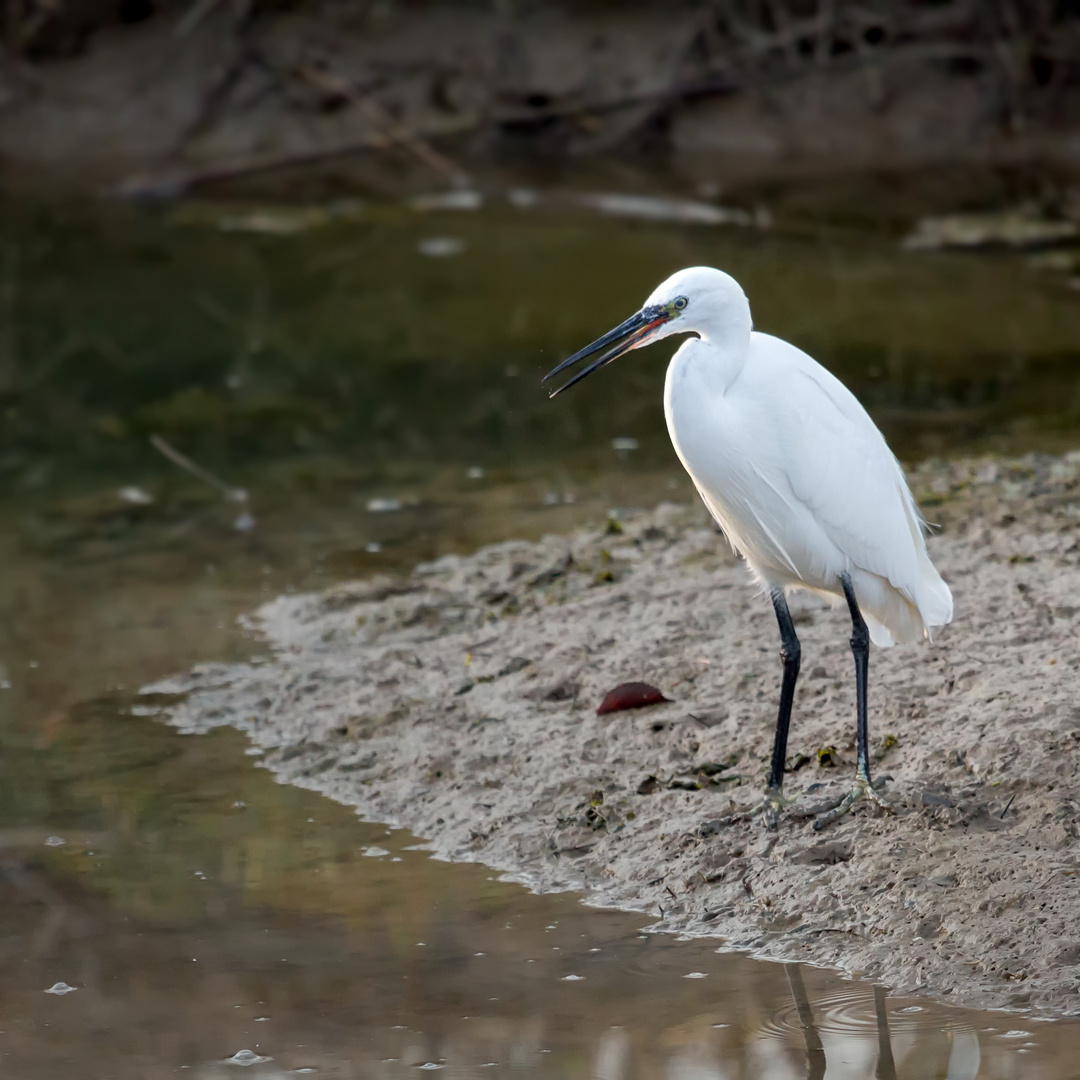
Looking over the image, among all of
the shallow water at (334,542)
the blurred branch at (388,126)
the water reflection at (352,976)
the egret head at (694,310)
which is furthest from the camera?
the blurred branch at (388,126)

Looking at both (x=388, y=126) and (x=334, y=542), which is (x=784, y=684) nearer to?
(x=334, y=542)

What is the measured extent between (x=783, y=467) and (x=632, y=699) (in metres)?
0.98

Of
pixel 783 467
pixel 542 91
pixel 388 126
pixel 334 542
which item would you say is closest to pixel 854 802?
pixel 783 467

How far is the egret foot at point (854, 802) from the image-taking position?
3914mm

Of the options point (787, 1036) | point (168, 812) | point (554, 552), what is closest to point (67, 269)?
point (554, 552)

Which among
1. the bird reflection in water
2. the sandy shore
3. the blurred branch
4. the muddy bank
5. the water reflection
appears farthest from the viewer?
the muddy bank

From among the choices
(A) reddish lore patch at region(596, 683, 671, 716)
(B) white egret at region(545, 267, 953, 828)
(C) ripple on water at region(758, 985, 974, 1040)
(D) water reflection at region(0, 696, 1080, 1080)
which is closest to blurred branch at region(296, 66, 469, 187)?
(A) reddish lore patch at region(596, 683, 671, 716)

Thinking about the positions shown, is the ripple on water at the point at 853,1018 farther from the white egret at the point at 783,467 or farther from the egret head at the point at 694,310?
the egret head at the point at 694,310

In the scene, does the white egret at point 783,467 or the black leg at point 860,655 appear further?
the black leg at point 860,655

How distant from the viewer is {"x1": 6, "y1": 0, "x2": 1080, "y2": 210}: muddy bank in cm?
1434

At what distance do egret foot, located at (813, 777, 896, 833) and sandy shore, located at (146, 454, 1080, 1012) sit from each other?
0.08 feet

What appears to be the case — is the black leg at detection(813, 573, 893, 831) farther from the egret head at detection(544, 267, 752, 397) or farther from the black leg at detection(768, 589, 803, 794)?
the egret head at detection(544, 267, 752, 397)

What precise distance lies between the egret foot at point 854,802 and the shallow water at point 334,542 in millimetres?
→ 445

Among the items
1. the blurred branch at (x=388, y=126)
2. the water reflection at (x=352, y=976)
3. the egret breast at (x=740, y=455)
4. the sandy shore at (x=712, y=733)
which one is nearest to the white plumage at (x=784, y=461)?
the egret breast at (x=740, y=455)
